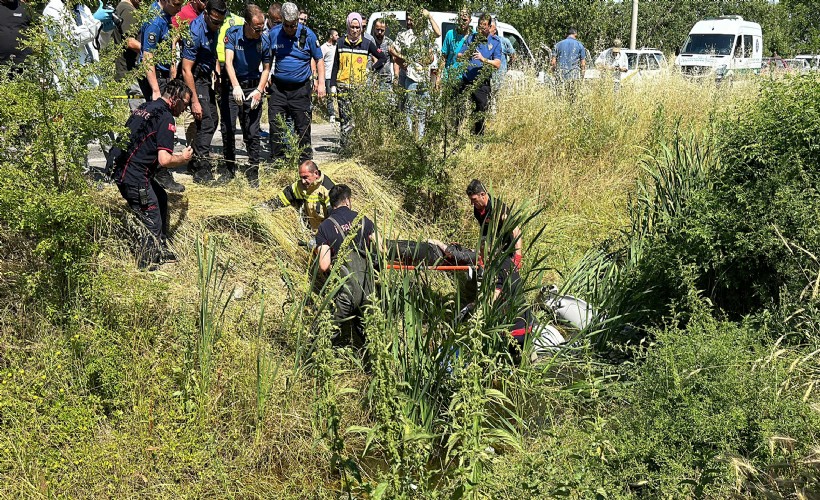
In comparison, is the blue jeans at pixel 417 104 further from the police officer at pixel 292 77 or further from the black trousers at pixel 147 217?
the black trousers at pixel 147 217

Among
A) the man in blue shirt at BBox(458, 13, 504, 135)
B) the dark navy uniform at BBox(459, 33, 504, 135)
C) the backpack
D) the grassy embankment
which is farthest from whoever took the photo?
the dark navy uniform at BBox(459, 33, 504, 135)

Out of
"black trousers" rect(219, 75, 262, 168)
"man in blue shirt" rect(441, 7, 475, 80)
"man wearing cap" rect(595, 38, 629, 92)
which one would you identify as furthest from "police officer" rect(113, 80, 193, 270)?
"man wearing cap" rect(595, 38, 629, 92)

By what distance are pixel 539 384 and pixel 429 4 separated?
1717 centimetres

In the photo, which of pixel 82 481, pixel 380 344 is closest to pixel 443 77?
pixel 380 344

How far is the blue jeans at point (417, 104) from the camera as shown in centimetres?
699

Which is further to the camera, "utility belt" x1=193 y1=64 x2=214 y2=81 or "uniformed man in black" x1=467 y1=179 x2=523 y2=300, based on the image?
"utility belt" x1=193 y1=64 x2=214 y2=81

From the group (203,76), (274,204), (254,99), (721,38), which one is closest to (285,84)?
(254,99)

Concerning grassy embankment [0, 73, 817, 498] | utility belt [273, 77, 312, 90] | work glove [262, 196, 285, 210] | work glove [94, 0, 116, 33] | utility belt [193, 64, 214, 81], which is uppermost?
work glove [94, 0, 116, 33]

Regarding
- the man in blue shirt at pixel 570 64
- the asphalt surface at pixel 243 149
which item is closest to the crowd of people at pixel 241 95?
the asphalt surface at pixel 243 149

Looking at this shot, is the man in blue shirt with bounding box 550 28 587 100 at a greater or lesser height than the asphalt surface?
greater

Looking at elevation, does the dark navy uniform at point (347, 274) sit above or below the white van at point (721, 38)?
below

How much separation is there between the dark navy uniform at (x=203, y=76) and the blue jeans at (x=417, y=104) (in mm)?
1856

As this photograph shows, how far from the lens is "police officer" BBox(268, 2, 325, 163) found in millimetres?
6852

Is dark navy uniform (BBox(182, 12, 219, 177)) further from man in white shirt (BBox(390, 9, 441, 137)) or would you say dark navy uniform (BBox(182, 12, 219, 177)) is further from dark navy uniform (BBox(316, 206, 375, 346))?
dark navy uniform (BBox(316, 206, 375, 346))
